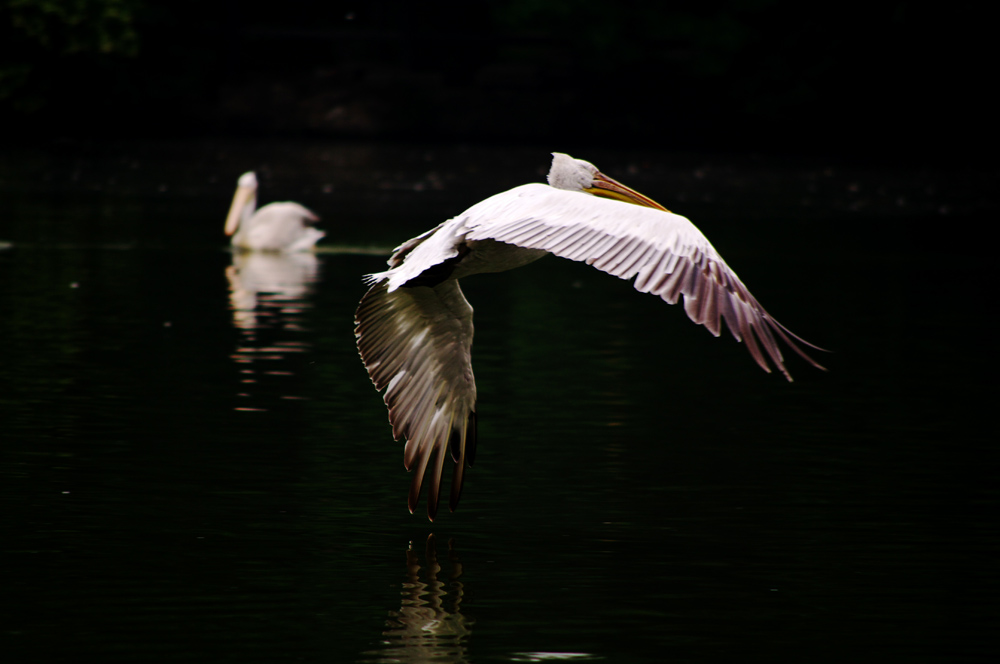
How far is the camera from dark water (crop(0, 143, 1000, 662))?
5.55m

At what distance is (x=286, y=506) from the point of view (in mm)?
7195

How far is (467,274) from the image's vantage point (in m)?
7.12

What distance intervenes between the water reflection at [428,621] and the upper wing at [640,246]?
4.13ft

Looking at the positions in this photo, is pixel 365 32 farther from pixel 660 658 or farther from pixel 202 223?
pixel 660 658

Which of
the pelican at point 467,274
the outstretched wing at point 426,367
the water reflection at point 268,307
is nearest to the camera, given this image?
the pelican at point 467,274

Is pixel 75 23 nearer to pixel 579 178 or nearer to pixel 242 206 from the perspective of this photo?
pixel 242 206

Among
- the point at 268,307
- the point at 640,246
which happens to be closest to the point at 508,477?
the point at 640,246

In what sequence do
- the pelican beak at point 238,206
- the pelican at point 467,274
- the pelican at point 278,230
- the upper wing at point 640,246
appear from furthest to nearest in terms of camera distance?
the pelican beak at point 238,206 < the pelican at point 278,230 < the pelican at point 467,274 < the upper wing at point 640,246

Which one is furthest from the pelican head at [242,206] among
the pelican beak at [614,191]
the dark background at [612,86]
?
the dark background at [612,86]

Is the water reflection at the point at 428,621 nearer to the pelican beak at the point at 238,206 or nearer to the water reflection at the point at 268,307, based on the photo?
the water reflection at the point at 268,307

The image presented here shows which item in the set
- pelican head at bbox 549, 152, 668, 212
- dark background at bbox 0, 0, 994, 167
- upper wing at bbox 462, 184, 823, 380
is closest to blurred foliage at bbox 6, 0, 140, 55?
dark background at bbox 0, 0, 994, 167

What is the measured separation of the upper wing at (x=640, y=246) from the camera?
217 inches

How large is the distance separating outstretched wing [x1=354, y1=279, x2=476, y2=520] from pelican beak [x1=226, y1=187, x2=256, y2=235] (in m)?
12.0

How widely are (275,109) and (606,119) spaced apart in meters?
7.52
